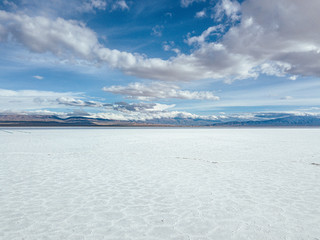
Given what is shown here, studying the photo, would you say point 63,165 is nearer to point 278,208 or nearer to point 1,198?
point 1,198

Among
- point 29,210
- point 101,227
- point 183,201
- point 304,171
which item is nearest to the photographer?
point 101,227

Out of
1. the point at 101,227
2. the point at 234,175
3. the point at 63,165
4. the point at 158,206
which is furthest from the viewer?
the point at 63,165

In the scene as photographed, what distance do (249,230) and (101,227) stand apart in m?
3.32

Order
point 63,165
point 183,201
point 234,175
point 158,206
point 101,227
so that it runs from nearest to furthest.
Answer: point 101,227
point 158,206
point 183,201
point 234,175
point 63,165

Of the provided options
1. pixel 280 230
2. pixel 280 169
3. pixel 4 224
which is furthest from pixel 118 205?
pixel 280 169

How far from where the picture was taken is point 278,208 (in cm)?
583

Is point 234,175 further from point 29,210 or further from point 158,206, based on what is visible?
point 29,210

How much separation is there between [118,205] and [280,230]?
13.6ft

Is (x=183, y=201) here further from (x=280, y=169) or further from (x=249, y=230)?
(x=280, y=169)

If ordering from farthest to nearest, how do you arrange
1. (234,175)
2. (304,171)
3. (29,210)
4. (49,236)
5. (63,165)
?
(63,165)
(304,171)
(234,175)
(29,210)
(49,236)

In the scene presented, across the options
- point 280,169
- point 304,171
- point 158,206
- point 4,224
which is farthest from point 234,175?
point 4,224

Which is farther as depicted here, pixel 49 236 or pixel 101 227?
pixel 101 227

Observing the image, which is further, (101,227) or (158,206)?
(158,206)

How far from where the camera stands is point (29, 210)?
5605 mm
